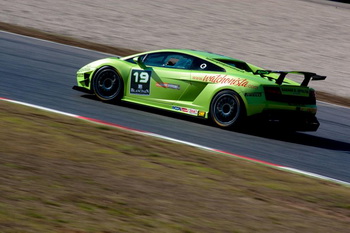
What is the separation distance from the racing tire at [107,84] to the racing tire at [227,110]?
6.20 feet

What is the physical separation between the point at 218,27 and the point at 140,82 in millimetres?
13276

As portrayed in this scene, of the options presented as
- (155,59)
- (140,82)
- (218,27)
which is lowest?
(140,82)

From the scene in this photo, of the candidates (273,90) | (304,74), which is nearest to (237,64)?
(273,90)

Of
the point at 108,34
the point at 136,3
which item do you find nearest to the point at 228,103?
the point at 108,34

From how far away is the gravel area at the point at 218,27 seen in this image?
20.4 metres

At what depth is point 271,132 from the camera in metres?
11.2

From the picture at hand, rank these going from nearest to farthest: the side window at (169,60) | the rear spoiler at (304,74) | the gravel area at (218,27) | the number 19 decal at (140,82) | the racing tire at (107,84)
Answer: the rear spoiler at (304,74) → the side window at (169,60) → the number 19 decal at (140,82) → the racing tire at (107,84) → the gravel area at (218,27)

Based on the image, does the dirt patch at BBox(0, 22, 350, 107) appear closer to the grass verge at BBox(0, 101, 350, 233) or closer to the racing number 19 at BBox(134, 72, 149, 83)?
the racing number 19 at BBox(134, 72, 149, 83)

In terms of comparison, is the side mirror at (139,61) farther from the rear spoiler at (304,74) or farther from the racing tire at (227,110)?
the rear spoiler at (304,74)

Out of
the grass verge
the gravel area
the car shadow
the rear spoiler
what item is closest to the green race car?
the rear spoiler

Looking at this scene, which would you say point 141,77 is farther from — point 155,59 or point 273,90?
point 273,90

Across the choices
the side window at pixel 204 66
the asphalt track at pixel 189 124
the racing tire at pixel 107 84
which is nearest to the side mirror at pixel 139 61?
the racing tire at pixel 107 84

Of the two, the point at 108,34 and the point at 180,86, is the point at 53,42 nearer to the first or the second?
the point at 108,34

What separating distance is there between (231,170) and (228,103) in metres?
2.75
